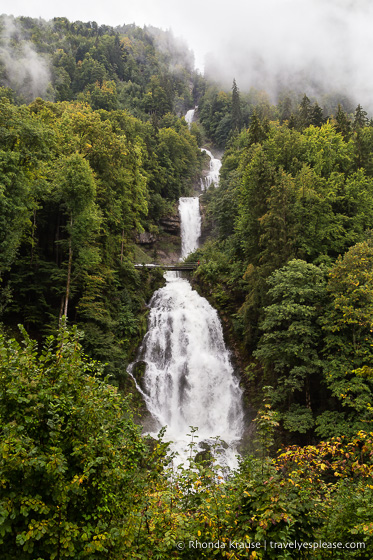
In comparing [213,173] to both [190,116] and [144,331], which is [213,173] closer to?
[190,116]

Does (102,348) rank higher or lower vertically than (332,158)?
lower

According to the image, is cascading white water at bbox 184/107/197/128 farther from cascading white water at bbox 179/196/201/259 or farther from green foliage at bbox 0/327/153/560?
green foliage at bbox 0/327/153/560

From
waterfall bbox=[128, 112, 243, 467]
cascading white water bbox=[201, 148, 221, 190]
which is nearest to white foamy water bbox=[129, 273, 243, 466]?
waterfall bbox=[128, 112, 243, 467]

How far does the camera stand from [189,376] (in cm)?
2195

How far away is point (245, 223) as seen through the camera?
24.8 metres

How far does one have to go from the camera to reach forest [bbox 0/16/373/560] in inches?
145

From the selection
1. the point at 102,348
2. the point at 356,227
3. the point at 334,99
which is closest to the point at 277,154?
the point at 356,227

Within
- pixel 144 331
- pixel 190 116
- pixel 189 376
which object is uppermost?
pixel 190 116

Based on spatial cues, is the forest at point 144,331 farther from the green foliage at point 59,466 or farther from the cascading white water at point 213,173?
the cascading white water at point 213,173

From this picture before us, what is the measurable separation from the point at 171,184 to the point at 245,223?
2821cm

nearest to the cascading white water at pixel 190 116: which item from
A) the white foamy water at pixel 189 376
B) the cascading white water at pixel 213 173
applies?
the cascading white water at pixel 213 173

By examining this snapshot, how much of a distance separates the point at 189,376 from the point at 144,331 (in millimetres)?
4864

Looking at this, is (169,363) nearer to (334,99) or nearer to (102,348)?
(102,348)

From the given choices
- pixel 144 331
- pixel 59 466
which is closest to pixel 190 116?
pixel 144 331
